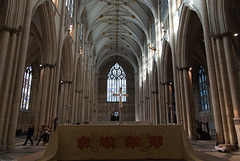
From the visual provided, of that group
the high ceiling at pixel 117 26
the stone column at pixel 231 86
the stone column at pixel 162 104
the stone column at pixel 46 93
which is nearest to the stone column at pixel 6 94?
the stone column at pixel 46 93

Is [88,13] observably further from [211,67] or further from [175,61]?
[211,67]

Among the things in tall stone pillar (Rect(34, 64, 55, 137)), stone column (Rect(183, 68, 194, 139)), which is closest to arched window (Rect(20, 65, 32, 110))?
tall stone pillar (Rect(34, 64, 55, 137))

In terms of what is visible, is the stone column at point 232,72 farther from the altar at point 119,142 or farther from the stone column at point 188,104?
the stone column at point 188,104

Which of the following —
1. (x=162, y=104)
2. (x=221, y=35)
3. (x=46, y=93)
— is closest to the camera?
(x=221, y=35)

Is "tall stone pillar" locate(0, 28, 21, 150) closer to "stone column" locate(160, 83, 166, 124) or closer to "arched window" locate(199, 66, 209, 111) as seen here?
"stone column" locate(160, 83, 166, 124)

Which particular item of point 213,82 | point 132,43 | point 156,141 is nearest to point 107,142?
point 156,141

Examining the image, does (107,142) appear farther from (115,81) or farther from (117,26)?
(115,81)

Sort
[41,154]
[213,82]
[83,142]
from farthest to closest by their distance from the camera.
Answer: [213,82] → [41,154] → [83,142]

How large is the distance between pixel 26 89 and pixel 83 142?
73.8 ft

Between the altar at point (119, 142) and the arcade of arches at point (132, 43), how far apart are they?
4.07 meters

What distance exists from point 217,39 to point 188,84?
490cm

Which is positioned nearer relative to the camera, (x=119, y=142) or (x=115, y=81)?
(x=119, y=142)

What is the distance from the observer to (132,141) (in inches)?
189

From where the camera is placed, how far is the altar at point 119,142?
468 cm
